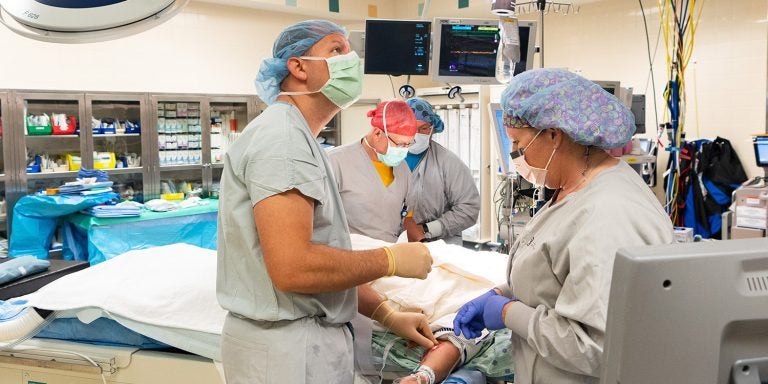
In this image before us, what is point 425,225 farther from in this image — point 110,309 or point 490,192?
point 490,192

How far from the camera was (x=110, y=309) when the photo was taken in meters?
2.27

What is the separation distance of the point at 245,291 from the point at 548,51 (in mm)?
6642

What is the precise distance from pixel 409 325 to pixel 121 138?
193 inches

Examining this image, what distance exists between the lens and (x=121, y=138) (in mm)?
5992

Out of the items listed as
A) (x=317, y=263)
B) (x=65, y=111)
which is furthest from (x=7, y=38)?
(x=317, y=263)

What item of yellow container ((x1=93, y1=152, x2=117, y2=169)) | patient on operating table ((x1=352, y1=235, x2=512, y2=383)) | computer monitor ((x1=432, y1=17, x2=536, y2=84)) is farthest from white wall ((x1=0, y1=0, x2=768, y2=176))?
patient on operating table ((x1=352, y1=235, x2=512, y2=383))

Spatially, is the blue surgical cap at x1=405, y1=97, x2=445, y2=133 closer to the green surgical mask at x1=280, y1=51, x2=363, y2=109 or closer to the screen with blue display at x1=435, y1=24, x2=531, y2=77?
the screen with blue display at x1=435, y1=24, x2=531, y2=77

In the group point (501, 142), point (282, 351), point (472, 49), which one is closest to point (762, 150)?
point (501, 142)

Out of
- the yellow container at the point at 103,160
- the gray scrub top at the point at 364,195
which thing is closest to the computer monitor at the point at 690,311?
the gray scrub top at the point at 364,195

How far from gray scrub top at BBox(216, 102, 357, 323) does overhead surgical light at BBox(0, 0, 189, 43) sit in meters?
0.35

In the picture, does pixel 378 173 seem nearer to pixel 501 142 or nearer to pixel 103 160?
pixel 501 142

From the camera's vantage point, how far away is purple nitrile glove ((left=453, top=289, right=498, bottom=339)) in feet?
5.39

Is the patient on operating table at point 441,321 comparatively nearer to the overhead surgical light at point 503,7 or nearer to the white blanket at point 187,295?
the white blanket at point 187,295

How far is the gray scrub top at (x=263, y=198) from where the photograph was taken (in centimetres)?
146
